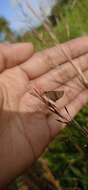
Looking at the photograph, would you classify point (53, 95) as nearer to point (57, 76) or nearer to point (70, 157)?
point (57, 76)

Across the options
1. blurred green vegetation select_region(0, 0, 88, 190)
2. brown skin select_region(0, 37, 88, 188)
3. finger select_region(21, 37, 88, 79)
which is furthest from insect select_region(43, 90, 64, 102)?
blurred green vegetation select_region(0, 0, 88, 190)

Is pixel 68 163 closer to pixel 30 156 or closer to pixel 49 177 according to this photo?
pixel 49 177

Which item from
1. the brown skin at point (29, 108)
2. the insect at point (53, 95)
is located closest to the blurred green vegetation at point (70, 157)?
the brown skin at point (29, 108)

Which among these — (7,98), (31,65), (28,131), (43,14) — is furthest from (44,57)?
(43,14)

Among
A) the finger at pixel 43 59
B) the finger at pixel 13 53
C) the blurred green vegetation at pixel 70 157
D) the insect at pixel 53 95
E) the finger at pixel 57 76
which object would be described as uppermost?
the finger at pixel 13 53

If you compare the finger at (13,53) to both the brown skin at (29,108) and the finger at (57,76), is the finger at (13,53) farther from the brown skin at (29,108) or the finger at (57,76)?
the finger at (57,76)

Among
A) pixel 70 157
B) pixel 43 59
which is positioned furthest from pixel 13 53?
pixel 70 157
